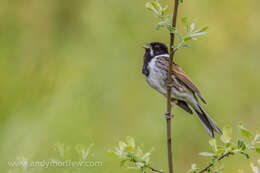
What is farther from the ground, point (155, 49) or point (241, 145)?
point (155, 49)

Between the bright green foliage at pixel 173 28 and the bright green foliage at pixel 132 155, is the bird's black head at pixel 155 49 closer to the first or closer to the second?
the bright green foliage at pixel 173 28

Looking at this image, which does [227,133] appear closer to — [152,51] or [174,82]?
[174,82]

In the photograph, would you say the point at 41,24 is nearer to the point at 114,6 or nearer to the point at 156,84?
the point at 114,6

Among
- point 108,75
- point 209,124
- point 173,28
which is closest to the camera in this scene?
point 173,28

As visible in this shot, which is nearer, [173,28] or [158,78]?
[173,28]

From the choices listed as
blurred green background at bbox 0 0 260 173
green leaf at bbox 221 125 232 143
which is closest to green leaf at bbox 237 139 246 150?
green leaf at bbox 221 125 232 143

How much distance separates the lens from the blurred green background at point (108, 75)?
4.37 meters

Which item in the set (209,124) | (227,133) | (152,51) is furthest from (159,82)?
(227,133)

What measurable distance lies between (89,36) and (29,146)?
204cm

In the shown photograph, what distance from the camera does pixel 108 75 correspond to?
4969 mm

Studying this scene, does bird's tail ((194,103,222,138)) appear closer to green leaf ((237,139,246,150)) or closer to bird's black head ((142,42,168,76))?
bird's black head ((142,42,168,76))

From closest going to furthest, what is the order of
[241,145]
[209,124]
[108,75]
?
[241,145] < [209,124] < [108,75]

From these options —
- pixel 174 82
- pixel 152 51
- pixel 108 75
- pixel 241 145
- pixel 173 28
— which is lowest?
pixel 241 145

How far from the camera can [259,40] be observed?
5.41 meters
